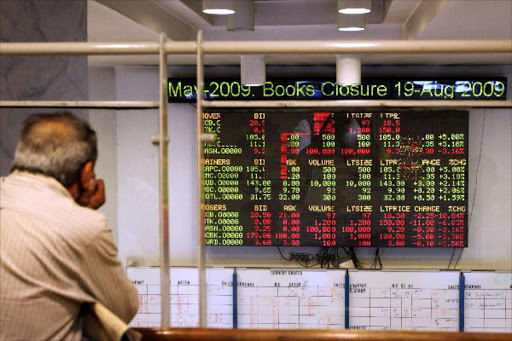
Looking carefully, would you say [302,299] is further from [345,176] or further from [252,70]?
[252,70]

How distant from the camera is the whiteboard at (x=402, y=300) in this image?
14.9ft

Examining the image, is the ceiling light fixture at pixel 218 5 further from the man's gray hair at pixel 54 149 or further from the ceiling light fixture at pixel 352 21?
the man's gray hair at pixel 54 149

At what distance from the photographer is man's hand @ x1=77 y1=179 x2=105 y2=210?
1473mm

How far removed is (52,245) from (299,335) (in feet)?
1.86

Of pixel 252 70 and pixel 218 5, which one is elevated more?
pixel 218 5

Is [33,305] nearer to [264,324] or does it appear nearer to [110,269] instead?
[110,269]

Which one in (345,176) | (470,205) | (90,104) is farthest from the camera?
(470,205)

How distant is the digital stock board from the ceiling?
1.44ft

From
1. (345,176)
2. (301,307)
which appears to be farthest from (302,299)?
(345,176)

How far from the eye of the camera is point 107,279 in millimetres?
1351

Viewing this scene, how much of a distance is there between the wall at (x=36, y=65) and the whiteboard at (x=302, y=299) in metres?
2.32

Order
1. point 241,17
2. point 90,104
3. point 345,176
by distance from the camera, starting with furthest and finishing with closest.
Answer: point 345,176 < point 241,17 < point 90,104

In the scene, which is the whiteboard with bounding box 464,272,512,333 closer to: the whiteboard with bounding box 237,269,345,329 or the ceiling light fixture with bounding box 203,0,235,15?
the whiteboard with bounding box 237,269,345,329

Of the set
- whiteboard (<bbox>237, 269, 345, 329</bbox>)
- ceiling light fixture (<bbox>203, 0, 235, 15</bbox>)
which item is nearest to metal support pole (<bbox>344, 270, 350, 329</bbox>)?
whiteboard (<bbox>237, 269, 345, 329</bbox>)
